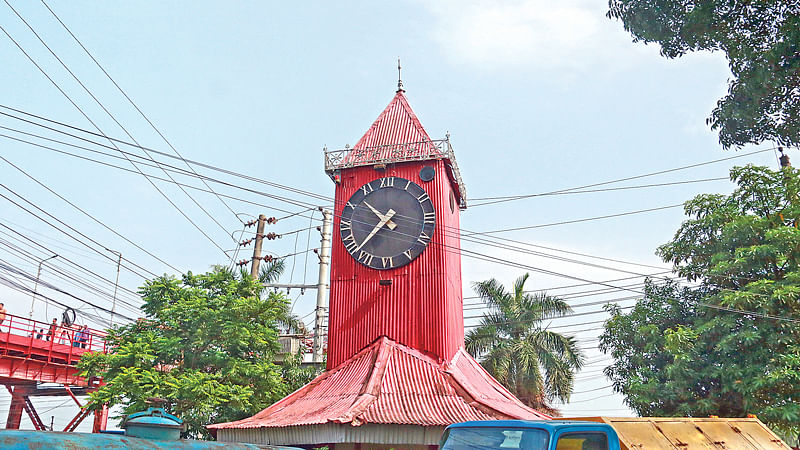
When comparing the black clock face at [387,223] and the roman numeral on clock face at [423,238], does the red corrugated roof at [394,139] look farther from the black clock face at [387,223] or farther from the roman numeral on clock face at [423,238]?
the roman numeral on clock face at [423,238]

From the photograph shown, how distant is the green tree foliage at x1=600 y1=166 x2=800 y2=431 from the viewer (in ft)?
71.6

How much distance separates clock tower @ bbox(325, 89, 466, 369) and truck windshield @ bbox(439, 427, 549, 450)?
13.2 metres

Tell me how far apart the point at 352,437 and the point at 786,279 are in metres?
16.1

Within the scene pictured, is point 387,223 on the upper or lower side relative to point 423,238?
upper

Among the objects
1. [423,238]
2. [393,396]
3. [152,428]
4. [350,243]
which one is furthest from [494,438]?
[350,243]

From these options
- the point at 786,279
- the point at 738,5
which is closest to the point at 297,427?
the point at 738,5

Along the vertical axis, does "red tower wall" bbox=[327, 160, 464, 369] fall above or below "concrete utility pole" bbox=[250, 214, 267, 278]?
below

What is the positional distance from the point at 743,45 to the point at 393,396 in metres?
13.9

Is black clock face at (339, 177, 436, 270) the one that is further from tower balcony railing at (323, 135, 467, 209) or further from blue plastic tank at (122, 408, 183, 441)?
blue plastic tank at (122, 408, 183, 441)

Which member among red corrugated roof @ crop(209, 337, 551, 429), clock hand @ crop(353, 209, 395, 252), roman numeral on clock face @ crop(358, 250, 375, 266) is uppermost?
clock hand @ crop(353, 209, 395, 252)

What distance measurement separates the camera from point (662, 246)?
26625mm

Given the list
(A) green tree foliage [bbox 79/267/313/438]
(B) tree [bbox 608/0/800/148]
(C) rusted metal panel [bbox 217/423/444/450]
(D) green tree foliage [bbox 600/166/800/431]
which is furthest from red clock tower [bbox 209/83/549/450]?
(B) tree [bbox 608/0/800/148]

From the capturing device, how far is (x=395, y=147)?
25.9 meters

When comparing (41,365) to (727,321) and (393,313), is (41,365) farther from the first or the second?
(727,321)
